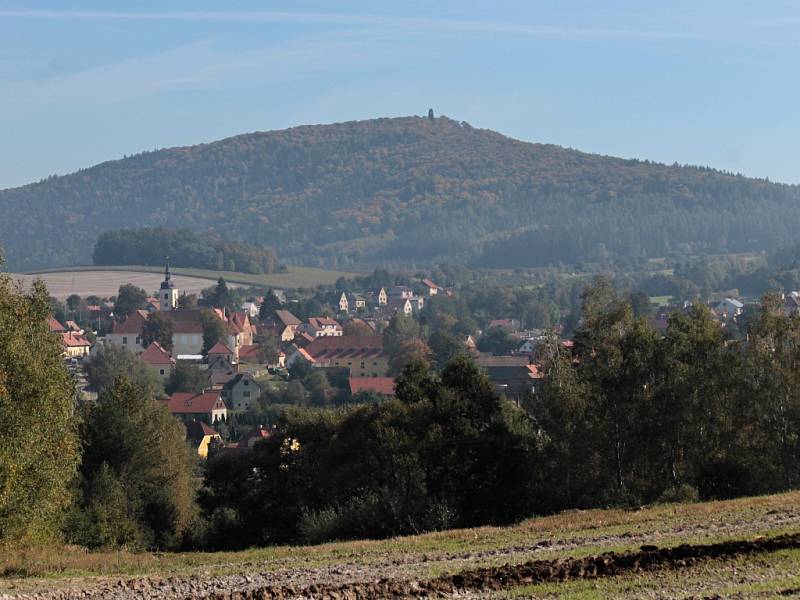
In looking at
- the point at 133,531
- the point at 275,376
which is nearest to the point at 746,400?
the point at 133,531

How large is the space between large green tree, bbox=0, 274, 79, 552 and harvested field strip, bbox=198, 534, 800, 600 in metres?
9.55

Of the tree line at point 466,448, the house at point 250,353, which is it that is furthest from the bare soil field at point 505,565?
the house at point 250,353

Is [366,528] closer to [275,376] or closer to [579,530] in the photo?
[579,530]

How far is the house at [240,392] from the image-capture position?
354ft

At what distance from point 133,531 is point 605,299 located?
2541cm

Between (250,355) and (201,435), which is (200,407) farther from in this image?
(250,355)

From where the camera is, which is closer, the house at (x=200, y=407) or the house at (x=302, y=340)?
the house at (x=200, y=407)

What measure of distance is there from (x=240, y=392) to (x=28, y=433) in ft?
280

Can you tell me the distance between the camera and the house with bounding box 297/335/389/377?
132625mm

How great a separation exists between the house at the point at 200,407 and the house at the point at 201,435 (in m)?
4.73

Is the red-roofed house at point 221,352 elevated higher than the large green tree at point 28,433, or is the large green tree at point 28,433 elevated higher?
the large green tree at point 28,433

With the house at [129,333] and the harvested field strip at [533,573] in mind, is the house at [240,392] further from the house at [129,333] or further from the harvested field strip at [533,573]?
the harvested field strip at [533,573]

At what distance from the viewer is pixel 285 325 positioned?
173375 millimetres

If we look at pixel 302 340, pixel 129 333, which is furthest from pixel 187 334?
pixel 302 340
